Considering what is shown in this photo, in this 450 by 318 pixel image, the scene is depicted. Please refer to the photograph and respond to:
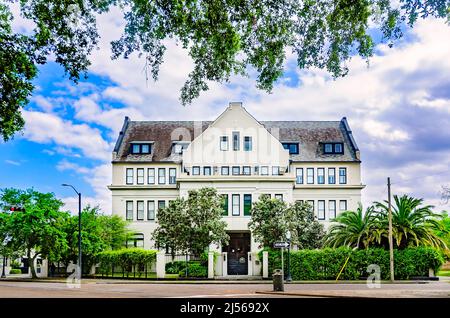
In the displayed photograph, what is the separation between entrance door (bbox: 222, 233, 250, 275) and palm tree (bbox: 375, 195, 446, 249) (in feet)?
46.3

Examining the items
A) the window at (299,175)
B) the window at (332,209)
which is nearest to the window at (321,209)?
the window at (332,209)

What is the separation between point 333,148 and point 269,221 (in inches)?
747

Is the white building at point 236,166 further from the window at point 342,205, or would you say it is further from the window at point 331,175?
the window at point 342,205

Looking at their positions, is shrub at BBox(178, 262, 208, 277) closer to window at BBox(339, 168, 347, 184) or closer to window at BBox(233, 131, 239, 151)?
window at BBox(233, 131, 239, 151)

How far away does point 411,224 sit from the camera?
40.9 metres

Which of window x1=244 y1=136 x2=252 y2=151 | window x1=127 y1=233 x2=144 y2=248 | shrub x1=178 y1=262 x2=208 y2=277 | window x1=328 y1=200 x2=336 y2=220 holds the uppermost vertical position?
window x1=244 y1=136 x2=252 y2=151

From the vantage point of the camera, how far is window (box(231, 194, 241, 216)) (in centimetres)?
5334

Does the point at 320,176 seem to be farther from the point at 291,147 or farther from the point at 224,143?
the point at 224,143

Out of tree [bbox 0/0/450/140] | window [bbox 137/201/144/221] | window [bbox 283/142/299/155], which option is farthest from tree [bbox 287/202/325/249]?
tree [bbox 0/0/450/140]

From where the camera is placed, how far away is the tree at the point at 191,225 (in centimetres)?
4366

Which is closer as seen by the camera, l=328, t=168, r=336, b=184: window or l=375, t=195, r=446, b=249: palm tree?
l=375, t=195, r=446, b=249: palm tree

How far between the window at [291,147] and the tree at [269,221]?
1560 cm

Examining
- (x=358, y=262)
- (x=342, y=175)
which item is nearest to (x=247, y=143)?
(x=342, y=175)

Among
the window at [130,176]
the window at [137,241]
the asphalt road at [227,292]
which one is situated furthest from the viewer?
the window at [130,176]
